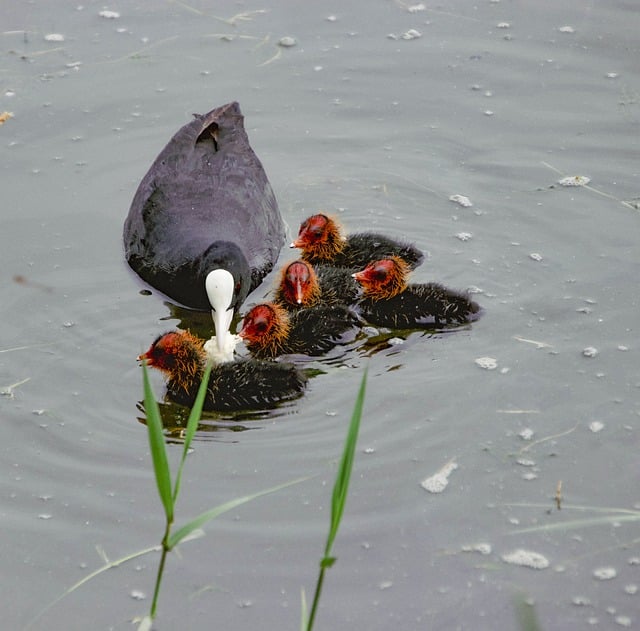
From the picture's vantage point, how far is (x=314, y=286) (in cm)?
563

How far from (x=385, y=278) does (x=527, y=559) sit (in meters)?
1.83

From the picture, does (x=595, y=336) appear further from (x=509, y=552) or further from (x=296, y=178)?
(x=296, y=178)

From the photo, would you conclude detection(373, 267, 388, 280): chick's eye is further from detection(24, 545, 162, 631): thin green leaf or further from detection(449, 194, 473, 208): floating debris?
detection(24, 545, 162, 631): thin green leaf

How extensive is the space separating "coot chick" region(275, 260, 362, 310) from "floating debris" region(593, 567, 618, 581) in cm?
199

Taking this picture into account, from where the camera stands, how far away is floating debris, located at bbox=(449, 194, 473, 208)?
6.44m

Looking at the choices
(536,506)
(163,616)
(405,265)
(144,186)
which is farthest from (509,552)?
(144,186)

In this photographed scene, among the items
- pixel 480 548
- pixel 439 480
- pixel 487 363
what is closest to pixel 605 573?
pixel 480 548

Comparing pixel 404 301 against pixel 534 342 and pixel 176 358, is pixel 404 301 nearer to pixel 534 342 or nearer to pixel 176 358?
pixel 534 342

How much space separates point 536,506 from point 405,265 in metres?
1.67

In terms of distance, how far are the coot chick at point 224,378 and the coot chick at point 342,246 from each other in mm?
1097

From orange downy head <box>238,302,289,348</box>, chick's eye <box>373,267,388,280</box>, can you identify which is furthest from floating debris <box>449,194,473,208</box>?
orange downy head <box>238,302,289,348</box>

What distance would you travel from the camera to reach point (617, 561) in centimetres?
404

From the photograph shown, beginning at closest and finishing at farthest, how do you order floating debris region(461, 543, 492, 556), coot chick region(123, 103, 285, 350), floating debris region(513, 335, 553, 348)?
floating debris region(461, 543, 492, 556) → floating debris region(513, 335, 553, 348) → coot chick region(123, 103, 285, 350)

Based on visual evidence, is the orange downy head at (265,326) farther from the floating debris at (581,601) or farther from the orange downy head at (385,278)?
the floating debris at (581,601)
